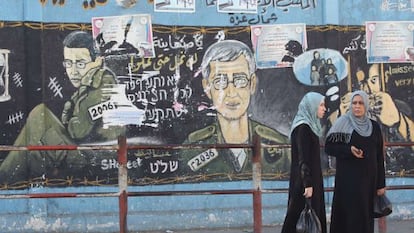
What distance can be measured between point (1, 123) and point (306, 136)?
4.15 m

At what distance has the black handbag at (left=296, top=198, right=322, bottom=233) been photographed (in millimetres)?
5727

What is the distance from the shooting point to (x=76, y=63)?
330 inches

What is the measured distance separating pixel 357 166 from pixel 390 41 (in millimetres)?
3735

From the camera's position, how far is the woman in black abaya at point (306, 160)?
5.84 metres

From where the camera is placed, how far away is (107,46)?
8.48 meters

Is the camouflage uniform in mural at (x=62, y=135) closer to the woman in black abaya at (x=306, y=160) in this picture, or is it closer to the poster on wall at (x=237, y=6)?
the poster on wall at (x=237, y=6)

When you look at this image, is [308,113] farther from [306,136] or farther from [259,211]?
[259,211]

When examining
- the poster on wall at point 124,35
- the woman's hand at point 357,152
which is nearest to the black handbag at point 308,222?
the woman's hand at point 357,152

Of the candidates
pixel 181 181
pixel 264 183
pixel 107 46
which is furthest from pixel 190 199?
pixel 107 46

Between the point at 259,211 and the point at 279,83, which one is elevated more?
the point at 279,83

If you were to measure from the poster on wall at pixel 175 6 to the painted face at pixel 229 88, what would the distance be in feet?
2.64

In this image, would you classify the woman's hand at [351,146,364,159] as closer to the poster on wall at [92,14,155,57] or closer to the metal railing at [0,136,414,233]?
the metal railing at [0,136,414,233]

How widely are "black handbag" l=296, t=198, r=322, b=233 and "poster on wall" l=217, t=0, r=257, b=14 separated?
3760 mm

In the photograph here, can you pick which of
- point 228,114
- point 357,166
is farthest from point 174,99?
point 357,166
